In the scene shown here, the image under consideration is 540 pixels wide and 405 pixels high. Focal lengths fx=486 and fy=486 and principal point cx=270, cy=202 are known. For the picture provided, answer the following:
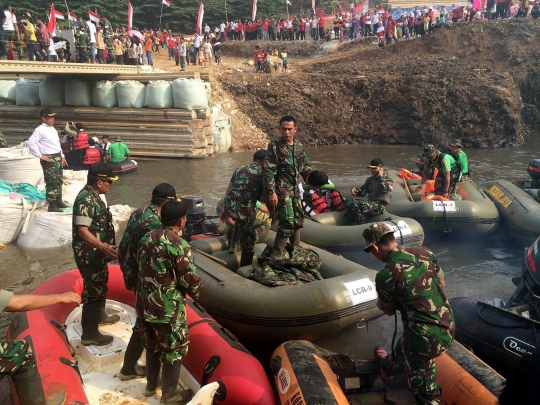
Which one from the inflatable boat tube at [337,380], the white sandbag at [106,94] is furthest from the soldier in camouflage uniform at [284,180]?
the white sandbag at [106,94]

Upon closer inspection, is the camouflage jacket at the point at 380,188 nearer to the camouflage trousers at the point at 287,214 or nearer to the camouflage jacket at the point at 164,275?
the camouflage trousers at the point at 287,214

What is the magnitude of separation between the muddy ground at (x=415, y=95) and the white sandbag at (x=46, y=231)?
35.3 feet

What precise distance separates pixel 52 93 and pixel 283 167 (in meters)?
13.7

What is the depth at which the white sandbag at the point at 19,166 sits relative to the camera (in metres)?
8.88

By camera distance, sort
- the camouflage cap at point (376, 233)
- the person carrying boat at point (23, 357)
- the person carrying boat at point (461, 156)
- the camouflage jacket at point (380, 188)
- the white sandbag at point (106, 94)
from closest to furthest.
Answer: the person carrying boat at point (23, 357) < the camouflage cap at point (376, 233) < the camouflage jacket at point (380, 188) < the person carrying boat at point (461, 156) < the white sandbag at point (106, 94)

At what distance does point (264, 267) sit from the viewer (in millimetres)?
5191

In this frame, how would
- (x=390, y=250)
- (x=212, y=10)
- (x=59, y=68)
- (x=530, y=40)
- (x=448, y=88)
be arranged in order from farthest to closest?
(x=212, y=10), (x=530, y=40), (x=448, y=88), (x=59, y=68), (x=390, y=250)

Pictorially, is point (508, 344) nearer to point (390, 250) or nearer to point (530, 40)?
point (390, 250)

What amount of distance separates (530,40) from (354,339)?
886 inches

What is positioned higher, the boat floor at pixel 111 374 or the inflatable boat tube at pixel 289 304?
the inflatable boat tube at pixel 289 304

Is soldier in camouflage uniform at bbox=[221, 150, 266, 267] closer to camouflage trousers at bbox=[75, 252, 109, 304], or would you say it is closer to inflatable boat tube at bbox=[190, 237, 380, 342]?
inflatable boat tube at bbox=[190, 237, 380, 342]

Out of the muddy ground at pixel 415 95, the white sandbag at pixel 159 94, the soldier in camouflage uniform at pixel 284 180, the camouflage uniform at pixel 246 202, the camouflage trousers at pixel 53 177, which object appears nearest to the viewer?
the soldier in camouflage uniform at pixel 284 180

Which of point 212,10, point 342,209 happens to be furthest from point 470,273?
point 212,10

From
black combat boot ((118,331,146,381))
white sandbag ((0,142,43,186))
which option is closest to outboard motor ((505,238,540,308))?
black combat boot ((118,331,146,381))
